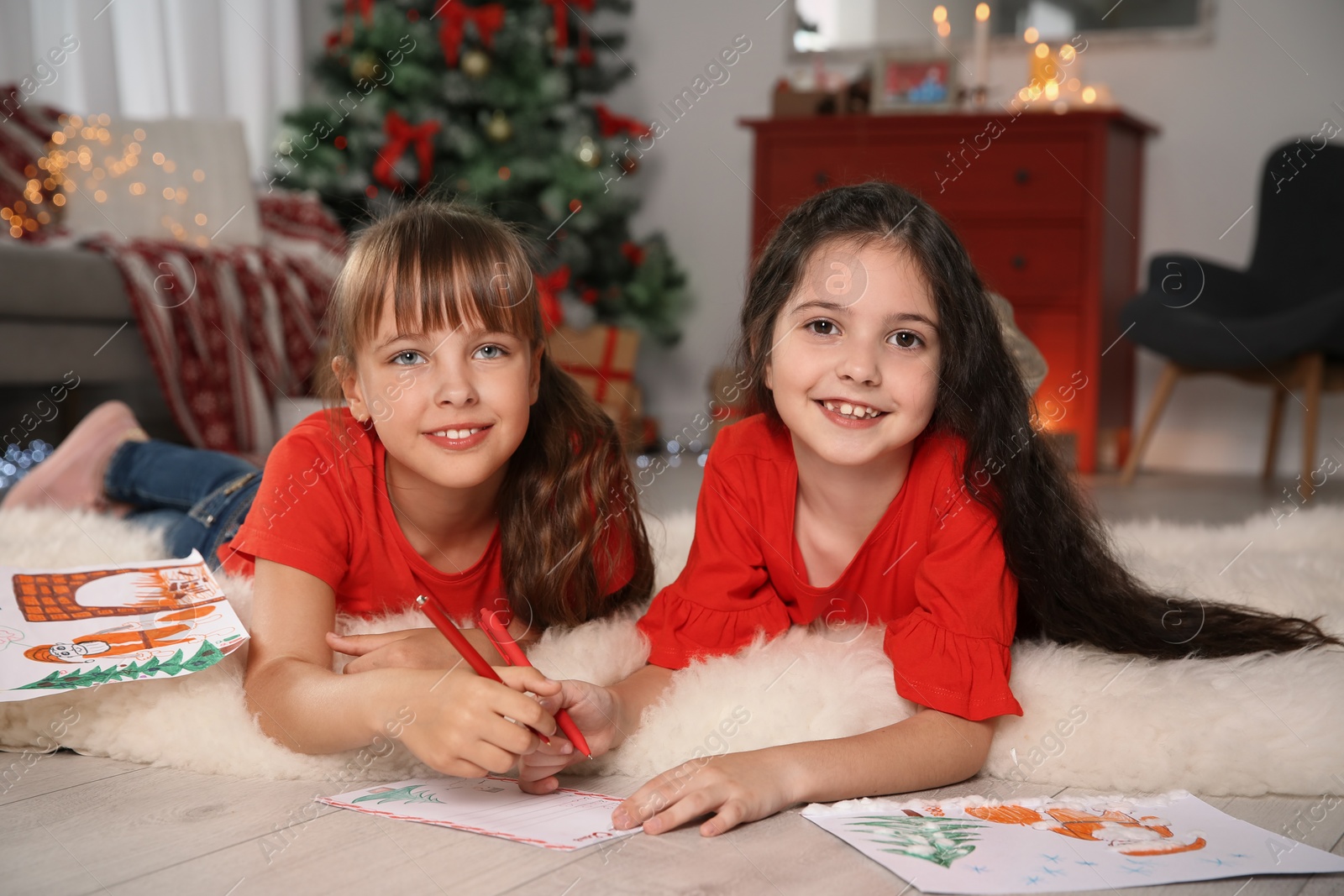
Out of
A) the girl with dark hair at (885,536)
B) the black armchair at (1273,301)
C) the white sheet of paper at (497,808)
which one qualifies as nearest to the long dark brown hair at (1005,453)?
the girl with dark hair at (885,536)

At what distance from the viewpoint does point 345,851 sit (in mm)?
766

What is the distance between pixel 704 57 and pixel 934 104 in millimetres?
900

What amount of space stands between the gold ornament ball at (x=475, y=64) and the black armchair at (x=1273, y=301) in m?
1.81

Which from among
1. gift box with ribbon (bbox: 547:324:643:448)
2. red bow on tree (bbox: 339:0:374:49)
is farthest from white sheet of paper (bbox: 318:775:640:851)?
red bow on tree (bbox: 339:0:374:49)

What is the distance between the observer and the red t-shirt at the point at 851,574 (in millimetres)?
956

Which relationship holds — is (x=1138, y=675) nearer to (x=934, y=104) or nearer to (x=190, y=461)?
(x=190, y=461)

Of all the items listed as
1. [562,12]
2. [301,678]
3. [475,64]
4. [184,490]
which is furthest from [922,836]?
[562,12]

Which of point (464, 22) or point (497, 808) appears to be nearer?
point (497, 808)

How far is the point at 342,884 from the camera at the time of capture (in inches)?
28.1

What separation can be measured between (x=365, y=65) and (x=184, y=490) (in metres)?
2.07

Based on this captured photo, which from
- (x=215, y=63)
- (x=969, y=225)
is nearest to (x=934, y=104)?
(x=969, y=225)

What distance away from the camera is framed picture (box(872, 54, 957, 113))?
3.18m

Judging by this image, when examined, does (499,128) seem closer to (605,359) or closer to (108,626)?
(605,359)

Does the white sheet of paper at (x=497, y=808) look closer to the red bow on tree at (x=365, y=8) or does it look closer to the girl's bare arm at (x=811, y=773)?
the girl's bare arm at (x=811, y=773)
